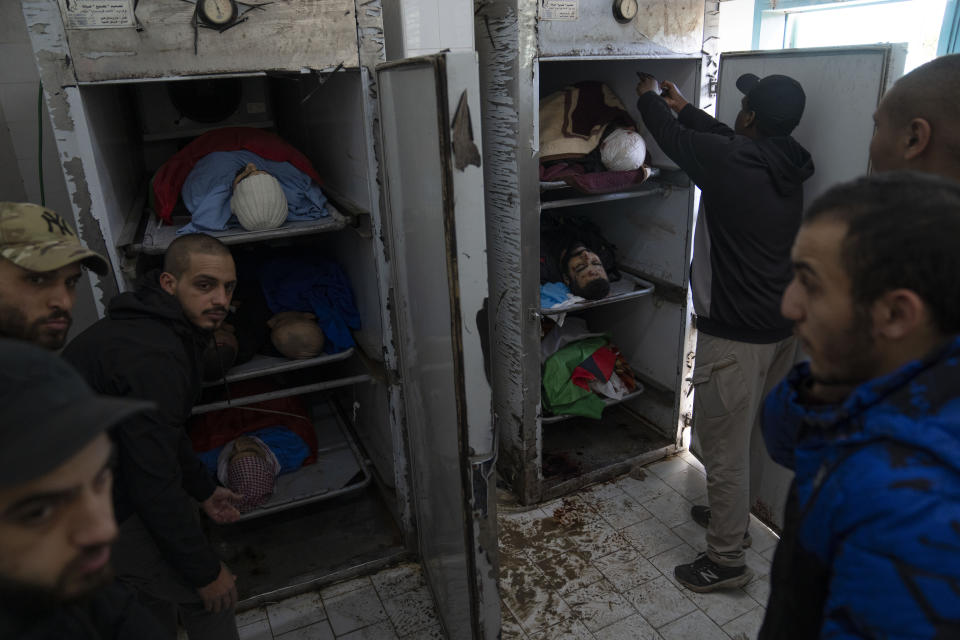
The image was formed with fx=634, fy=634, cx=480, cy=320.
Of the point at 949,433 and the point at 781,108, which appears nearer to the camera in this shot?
the point at 949,433

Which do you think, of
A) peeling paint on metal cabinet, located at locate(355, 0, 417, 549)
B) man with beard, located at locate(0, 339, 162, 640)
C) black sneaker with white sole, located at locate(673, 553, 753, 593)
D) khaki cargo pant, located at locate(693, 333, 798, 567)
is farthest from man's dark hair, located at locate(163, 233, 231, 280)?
black sneaker with white sole, located at locate(673, 553, 753, 593)

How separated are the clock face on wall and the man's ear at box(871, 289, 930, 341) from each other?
72.3 inches

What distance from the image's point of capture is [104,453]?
2.75 feet

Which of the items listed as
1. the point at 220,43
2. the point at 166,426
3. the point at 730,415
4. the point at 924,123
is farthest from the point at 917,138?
the point at 166,426

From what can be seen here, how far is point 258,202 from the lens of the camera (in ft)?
7.52

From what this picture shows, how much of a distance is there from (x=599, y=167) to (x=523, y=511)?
1.66 meters

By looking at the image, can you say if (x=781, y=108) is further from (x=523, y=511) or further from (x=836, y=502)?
(x=523, y=511)

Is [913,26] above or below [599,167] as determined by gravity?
above

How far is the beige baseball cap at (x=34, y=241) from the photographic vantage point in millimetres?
1450

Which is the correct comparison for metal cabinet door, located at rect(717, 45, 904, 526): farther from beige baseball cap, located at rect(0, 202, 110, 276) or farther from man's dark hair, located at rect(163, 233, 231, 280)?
beige baseball cap, located at rect(0, 202, 110, 276)

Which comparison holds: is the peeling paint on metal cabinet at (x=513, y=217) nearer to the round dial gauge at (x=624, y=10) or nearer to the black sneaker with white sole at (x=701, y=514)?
the round dial gauge at (x=624, y=10)

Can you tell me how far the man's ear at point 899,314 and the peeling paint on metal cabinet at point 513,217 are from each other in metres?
1.49

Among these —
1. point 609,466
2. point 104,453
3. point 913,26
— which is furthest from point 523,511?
point 913,26

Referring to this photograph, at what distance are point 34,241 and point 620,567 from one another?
7.66 ft
